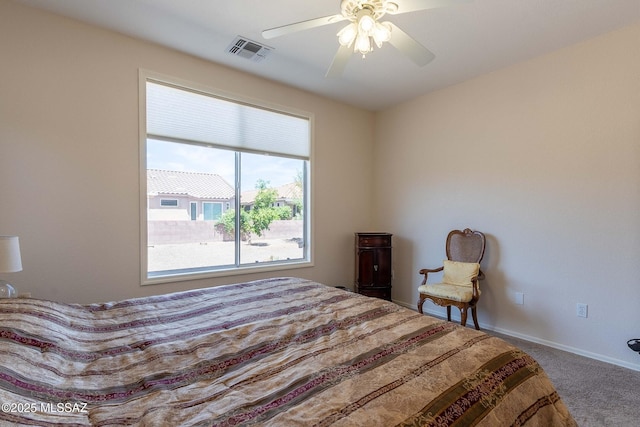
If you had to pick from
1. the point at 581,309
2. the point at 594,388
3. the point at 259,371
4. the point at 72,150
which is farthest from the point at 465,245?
the point at 72,150

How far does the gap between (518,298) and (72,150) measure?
433 centimetres

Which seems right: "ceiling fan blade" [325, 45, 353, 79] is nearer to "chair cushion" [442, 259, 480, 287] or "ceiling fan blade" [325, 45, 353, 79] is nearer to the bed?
the bed

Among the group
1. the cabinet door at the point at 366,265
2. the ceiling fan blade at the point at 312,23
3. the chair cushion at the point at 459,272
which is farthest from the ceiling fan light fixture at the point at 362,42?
the cabinet door at the point at 366,265

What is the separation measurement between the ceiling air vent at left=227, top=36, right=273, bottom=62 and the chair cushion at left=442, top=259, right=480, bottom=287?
2.93 m

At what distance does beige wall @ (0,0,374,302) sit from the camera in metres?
2.36

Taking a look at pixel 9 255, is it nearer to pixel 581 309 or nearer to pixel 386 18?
pixel 386 18

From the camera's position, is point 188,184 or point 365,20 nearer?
point 365,20

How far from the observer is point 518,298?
3.29m

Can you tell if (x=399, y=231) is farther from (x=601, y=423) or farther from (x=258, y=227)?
(x=601, y=423)

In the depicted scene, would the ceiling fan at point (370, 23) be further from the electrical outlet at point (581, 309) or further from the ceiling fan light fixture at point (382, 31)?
the electrical outlet at point (581, 309)

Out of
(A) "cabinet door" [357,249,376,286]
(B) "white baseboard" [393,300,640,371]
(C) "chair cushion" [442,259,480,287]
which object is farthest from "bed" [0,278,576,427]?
(A) "cabinet door" [357,249,376,286]

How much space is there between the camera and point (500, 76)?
3398 mm

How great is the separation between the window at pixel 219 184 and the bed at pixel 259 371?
1417 mm

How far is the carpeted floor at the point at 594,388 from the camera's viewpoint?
1961 mm
